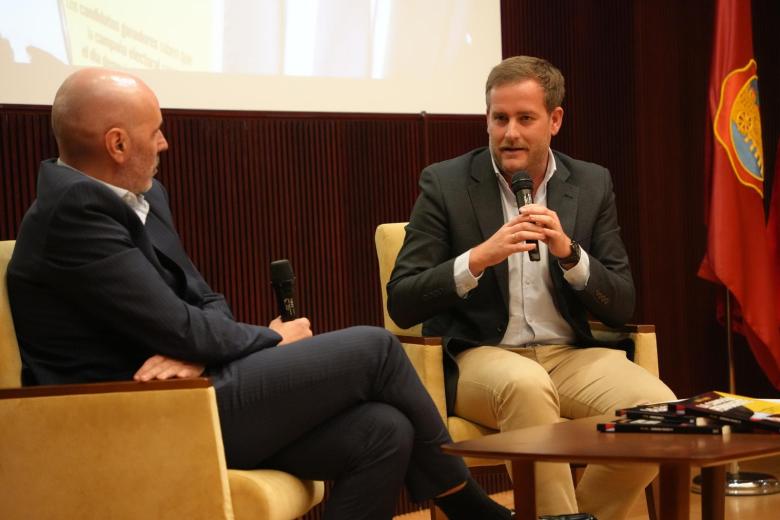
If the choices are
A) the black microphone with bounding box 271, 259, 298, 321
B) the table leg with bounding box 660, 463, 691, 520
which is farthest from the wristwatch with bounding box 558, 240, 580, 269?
the table leg with bounding box 660, 463, 691, 520

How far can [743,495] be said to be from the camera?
13.0ft

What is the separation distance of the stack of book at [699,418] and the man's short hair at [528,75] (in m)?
1.13

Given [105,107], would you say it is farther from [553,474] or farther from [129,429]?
[553,474]

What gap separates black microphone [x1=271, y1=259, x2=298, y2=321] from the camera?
244 cm

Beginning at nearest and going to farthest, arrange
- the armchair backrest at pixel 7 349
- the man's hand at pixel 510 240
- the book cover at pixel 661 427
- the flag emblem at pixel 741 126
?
the book cover at pixel 661 427 → the armchair backrest at pixel 7 349 → the man's hand at pixel 510 240 → the flag emblem at pixel 741 126

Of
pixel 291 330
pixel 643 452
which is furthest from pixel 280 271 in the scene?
pixel 643 452

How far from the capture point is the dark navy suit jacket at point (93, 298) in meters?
2.13

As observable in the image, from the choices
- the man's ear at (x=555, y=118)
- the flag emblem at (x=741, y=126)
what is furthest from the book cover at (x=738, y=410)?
the flag emblem at (x=741, y=126)

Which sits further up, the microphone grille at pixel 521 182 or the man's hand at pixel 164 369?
the microphone grille at pixel 521 182

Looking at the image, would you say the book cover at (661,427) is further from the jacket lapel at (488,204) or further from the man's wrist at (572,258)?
the jacket lapel at (488,204)

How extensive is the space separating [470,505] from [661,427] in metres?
0.54

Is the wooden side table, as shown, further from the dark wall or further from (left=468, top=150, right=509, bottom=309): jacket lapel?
the dark wall

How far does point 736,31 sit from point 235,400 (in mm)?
2893

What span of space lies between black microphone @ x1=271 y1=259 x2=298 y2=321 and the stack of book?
0.78 m
